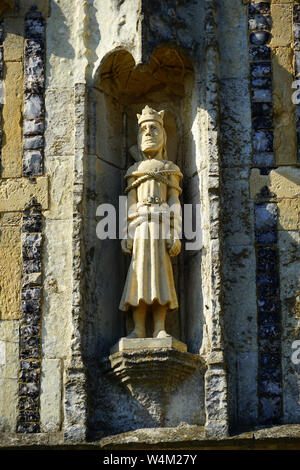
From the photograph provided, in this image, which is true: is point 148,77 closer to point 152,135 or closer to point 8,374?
point 152,135

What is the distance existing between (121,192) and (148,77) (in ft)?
3.58

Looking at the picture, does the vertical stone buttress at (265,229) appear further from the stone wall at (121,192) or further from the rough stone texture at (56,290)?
the rough stone texture at (56,290)

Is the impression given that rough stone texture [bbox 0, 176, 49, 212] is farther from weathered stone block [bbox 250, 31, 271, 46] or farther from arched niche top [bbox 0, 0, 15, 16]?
weathered stone block [bbox 250, 31, 271, 46]

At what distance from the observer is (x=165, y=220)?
11.8m

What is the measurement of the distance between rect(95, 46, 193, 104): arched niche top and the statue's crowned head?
0.40m

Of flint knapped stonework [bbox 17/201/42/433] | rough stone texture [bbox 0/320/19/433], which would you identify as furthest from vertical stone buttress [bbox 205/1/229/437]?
rough stone texture [bbox 0/320/19/433]

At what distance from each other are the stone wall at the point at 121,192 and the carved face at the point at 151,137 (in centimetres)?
30

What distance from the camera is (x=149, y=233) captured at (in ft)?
38.5

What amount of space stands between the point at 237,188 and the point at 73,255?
1.49 meters

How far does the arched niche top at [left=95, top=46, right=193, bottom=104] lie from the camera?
12312 millimetres

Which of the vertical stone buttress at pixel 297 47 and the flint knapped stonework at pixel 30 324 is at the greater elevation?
the vertical stone buttress at pixel 297 47

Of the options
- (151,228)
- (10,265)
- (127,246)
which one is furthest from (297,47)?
(10,265)

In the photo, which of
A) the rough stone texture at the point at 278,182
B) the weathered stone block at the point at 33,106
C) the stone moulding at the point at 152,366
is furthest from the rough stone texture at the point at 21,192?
the rough stone texture at the point at 278,182

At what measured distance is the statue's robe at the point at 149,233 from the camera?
37.8 feet
